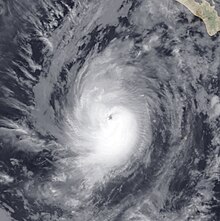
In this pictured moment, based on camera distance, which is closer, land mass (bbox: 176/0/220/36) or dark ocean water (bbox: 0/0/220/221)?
dark ocean water (bbox: 0/0/220/221)

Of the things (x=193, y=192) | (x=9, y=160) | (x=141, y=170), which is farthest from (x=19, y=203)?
(x=193, y=192)

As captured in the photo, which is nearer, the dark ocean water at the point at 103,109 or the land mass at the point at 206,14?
the dark ocean water at the point at 103,109

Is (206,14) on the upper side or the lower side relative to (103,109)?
upper

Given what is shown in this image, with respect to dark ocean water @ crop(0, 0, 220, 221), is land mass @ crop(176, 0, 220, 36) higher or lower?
higher

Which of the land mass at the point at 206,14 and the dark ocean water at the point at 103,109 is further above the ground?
the land mass at the point at 206,14

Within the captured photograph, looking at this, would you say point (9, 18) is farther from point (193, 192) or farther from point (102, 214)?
point (193, 192)
